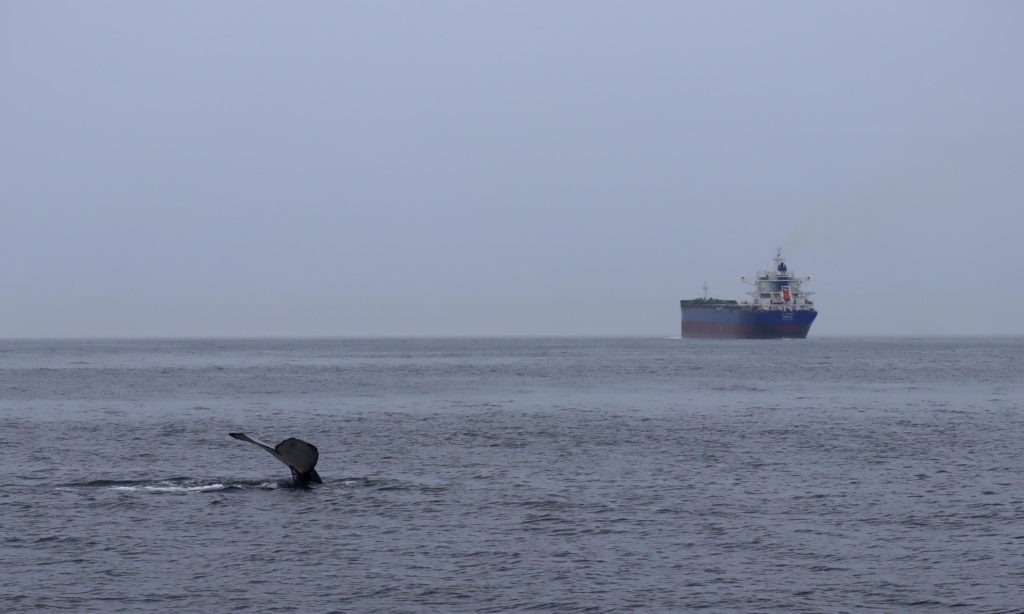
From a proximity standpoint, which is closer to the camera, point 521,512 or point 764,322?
point 521,512

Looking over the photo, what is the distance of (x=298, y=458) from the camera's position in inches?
1256

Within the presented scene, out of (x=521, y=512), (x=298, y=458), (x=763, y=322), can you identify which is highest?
(x=763, y=322)

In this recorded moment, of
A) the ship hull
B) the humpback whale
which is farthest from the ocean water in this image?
the ship hull

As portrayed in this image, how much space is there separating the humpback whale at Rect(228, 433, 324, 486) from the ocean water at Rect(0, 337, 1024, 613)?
60cm

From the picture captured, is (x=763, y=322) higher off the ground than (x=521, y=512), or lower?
higher

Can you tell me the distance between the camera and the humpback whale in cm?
3191

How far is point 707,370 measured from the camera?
109m

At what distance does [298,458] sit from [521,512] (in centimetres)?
699


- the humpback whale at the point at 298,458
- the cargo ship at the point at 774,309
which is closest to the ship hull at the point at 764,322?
the cargo ship at the point at 774,309

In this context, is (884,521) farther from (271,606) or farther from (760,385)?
(760,385)

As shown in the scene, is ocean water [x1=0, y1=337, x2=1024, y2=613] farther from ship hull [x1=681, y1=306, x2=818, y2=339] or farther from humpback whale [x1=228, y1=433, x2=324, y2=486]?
ship hull [x1=681, y1=306, x2=818, y2=339]

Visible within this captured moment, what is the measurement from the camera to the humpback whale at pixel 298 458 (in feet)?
105

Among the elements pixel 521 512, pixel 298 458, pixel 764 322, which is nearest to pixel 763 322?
Answer: pixel 764 322

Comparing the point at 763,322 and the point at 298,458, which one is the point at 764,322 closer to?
the point at 763,322
